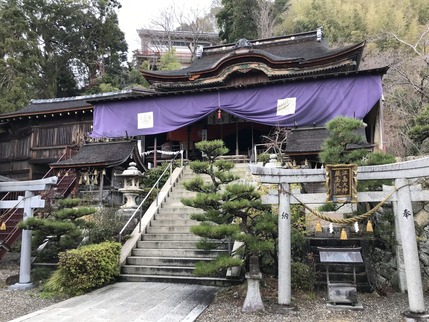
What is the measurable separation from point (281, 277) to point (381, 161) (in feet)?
10.9

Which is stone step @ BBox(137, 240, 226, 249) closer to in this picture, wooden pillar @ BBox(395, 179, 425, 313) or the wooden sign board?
the wooden sign board

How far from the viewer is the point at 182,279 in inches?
294

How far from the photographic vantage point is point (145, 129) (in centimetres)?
1634

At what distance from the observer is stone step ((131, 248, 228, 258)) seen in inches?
321

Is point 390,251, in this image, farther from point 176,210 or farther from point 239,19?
point 239,19

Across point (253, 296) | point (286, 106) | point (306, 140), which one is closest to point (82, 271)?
point (253, 296)

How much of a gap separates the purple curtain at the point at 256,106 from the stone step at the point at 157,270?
28.2 feet

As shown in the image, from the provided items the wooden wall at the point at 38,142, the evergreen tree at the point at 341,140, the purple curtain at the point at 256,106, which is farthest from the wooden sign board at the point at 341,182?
the wooden wall at the point at 38,142

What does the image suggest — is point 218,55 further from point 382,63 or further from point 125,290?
point 125,290

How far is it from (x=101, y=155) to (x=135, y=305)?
28.6ft

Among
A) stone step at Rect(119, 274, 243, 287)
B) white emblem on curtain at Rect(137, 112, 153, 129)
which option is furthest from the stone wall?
white emblem on curtain at Rect(137, 112, 153, 129)

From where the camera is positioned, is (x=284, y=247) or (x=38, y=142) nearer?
(x=284, y=247)

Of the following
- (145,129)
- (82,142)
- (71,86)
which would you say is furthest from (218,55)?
(71,86)

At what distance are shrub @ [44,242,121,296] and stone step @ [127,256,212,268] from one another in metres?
0.86
